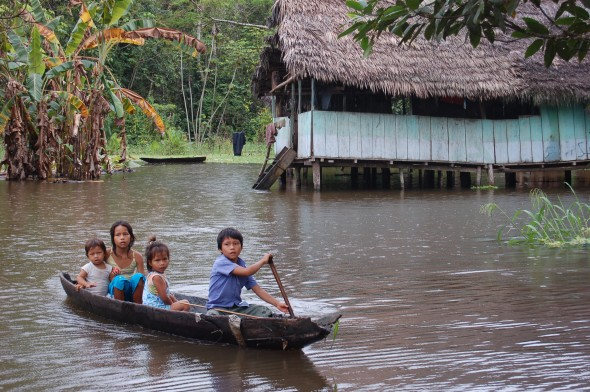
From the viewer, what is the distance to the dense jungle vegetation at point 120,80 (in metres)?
17.7

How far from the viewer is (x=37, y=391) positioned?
480 centimetres

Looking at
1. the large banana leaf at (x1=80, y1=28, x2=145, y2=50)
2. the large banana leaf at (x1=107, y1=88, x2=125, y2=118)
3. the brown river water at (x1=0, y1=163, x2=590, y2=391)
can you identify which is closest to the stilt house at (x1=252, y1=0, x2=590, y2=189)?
the large banana leaf at (x1=80, y1=28, x2=145, y2=50)

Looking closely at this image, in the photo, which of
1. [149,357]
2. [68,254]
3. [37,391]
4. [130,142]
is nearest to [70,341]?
[149,357]

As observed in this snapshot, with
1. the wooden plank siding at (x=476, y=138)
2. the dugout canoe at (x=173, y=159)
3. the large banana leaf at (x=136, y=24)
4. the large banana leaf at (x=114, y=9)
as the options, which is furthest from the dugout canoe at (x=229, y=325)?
the dugout canoe at (x=173, y=159)

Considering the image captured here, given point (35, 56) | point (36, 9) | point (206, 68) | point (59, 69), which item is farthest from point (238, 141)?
point (35, 56)

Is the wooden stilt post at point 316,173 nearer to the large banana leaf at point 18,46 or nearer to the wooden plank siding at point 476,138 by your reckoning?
the wooden plank siding at point 476,138

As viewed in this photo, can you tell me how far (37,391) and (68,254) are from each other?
4.90 metres

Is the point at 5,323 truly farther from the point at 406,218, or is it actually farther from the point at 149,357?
the point at 406,218

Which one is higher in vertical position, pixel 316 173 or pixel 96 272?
pixel 316 173

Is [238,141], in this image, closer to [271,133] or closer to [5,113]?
[271,133]

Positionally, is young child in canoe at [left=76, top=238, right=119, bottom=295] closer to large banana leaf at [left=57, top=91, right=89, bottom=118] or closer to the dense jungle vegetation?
the dense jungle vegetation

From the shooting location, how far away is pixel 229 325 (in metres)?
5.48

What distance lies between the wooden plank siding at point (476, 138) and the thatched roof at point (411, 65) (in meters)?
0.78

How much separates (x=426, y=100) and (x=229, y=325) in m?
14.4
